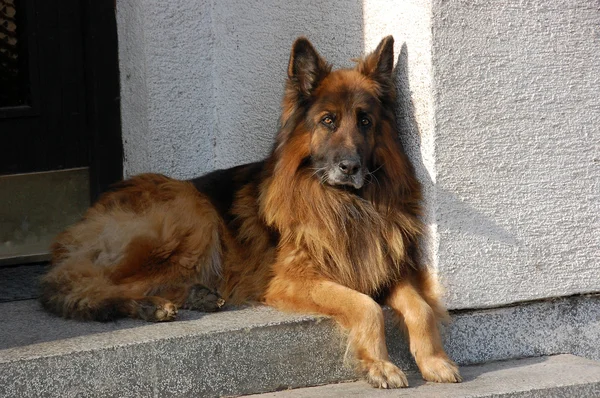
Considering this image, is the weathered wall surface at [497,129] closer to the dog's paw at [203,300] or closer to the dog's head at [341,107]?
the dog's head at [341,107]

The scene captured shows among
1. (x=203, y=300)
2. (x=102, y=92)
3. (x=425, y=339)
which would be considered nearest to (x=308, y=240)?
(x=203, y=300)

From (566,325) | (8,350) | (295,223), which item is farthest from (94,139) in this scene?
(566,325)

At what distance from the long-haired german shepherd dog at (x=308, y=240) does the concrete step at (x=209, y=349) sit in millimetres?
159

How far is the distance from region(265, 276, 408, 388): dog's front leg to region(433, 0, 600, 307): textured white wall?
0.59 metres

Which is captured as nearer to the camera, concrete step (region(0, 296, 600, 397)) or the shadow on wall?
concrete step (region(0, 296, 600, 397))

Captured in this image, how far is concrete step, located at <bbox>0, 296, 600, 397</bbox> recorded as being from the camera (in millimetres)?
4004

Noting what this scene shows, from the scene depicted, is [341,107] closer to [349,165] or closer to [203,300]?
[349,165]

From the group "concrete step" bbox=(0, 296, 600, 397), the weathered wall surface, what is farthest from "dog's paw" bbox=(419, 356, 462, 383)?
the weathered wall surface

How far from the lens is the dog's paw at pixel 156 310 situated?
4469 mm

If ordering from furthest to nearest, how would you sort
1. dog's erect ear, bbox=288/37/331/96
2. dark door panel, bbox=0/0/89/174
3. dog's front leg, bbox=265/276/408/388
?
dark door panel, bbox=0/0/89/174, dog's erect ear, bbox=288/37/331/96, dog's front leg, bbox=265/276/408/388

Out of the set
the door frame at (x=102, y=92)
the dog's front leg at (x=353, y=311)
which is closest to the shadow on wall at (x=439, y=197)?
the dog's front leg at (x=353, y=311)

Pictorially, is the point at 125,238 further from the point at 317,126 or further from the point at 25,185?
the point at 25,185

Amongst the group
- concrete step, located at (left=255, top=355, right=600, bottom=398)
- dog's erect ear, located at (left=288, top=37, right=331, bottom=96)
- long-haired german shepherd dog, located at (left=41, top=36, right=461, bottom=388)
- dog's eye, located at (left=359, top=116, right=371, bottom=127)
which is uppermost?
dog's erect ear, located at (left=288, top=37, right=331, bottom=96)

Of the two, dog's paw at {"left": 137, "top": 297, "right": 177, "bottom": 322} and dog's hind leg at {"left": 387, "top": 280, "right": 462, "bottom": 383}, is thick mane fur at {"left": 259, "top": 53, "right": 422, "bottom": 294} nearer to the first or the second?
dog's hind leg at {"left": 387, "top": 280, "right": 462, "bottom": 383}
